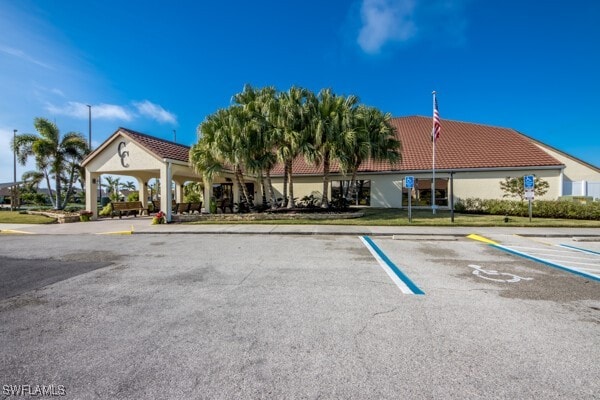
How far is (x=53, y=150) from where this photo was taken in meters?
21.6

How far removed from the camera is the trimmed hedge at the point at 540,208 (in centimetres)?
1523

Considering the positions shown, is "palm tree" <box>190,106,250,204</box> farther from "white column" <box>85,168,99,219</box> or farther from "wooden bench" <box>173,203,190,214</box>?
"white column" <box>85,168,99,219</box>

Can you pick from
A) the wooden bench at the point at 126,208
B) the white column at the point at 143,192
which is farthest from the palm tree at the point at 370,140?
the white column at the point at 143,192

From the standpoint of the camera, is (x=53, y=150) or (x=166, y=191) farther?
(x=53, y=150)

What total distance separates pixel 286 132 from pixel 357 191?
10.1m

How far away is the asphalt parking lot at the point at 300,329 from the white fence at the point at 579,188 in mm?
17361

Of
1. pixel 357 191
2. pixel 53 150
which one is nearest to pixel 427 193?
pixel 357 191

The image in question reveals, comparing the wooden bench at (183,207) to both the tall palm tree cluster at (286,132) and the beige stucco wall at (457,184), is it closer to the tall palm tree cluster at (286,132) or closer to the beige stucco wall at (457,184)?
the tall palm tree cluster at (286,132)

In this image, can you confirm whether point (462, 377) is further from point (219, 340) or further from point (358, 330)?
point (219, 340)

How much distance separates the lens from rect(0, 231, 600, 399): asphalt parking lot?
2553mm

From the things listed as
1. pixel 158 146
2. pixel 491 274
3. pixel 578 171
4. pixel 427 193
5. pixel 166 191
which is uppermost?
pixel 158 146

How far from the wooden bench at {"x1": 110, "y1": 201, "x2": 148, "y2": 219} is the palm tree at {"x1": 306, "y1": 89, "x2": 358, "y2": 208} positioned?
1442cm

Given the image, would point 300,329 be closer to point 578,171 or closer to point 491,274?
point 491,274

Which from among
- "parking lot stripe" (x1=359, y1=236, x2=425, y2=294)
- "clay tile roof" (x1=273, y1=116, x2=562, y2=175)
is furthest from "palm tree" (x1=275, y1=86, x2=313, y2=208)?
"parking lot stripe" (x1=359, y1=236, x2=425, y2=294)
